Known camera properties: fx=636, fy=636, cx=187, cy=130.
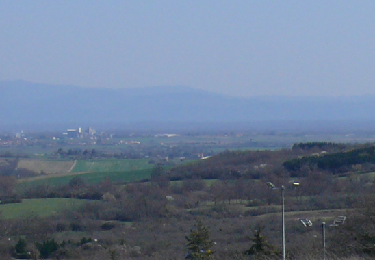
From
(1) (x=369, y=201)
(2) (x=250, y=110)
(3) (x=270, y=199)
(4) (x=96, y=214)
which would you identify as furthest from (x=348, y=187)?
(2) (x=250, y=110)

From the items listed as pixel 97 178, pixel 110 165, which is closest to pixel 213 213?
pixel 97 178

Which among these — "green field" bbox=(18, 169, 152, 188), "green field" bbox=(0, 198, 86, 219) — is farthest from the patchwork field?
"green field" bbox=(0, 198, 86, 219)

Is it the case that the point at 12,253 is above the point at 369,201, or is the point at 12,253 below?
below

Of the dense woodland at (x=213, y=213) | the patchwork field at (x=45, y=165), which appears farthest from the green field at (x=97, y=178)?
the patchwork field at (x=45, y=165)

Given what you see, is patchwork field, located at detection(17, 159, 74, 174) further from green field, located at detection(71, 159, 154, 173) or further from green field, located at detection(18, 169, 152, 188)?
green field, located at detection(18, 169, 152, 188)

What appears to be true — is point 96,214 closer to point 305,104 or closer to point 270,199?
point 270,199

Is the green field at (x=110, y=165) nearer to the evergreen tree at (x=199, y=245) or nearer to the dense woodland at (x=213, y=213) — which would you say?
the dense woodland at (x=213, y=213)

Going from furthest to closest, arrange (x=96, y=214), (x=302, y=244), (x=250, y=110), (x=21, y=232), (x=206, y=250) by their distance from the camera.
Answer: (x=250, y=110) → (x=96, y=214) → (x=21, y=232) → (x=302, y=244) → (x=206, y=250)
